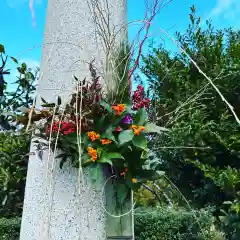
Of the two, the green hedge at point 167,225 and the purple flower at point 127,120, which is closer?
the purple flower at point 127,120

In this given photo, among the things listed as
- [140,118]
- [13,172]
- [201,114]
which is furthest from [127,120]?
[13,172]

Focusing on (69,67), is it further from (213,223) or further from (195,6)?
(213,223)

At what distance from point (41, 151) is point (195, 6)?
99cm

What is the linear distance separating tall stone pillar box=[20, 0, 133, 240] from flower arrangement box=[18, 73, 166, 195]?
64mm

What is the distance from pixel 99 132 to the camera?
0.78 metres

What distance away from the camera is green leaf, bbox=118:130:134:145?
2.45 feet

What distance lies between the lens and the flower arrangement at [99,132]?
2.47ft

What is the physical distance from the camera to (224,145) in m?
1.19

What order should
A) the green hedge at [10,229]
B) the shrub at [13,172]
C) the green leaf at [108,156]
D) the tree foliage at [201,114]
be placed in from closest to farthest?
the green leaf at [108,156] < the tree foliage at [201,114] < the shrub at [13,172] < the green hedge at [10,229]

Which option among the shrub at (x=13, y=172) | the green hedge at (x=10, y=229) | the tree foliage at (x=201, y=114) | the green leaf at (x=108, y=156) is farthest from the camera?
the green hedge at (x=10, y=229)

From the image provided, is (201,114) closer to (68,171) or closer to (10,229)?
(68,171)

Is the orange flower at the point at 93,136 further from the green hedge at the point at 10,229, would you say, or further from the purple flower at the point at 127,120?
the green hedge at the point at 10,229

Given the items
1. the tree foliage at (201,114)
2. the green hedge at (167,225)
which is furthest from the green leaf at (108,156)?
the green hedge at (167,225)

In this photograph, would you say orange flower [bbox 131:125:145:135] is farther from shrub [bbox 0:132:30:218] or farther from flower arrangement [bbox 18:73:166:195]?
shrub [bbox 0:132:30:218]
